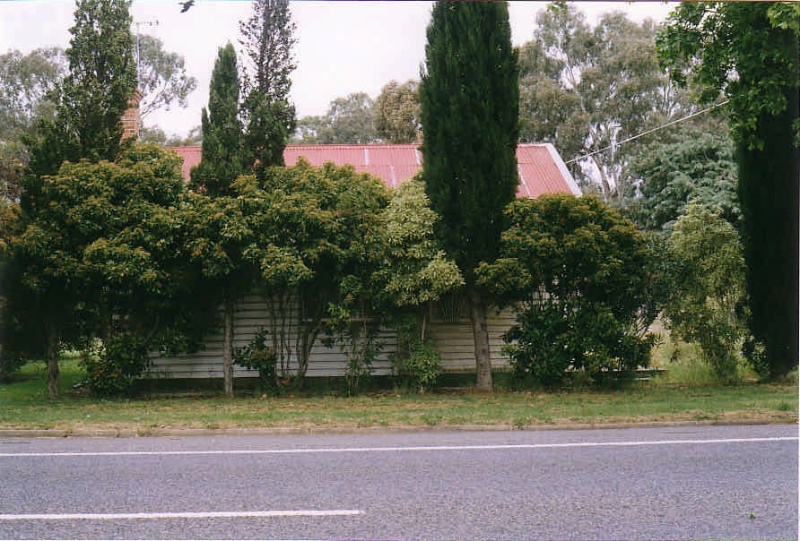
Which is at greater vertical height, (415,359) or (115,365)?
(115,365)

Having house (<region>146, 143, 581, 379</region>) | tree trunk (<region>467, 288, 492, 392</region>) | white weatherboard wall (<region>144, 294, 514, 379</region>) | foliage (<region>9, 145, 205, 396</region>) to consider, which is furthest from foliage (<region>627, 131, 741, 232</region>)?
foliage (<region>9, 145, 205, 396</region>)

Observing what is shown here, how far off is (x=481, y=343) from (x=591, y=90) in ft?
86.6

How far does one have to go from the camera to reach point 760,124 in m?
15.3

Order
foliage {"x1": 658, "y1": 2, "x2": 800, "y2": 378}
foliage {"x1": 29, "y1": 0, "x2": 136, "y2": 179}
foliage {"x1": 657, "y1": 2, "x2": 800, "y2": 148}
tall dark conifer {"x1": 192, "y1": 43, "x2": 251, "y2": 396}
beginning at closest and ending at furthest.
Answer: foliage {"x1": 657, "y1": 2, "x2": 800, "y2": 148}
foliage {"x1": 658, "y1": 2, "x2": 800, "y2": 378}
tall dark conifer {"x1": 192, "y1": 43, "x2": 251, "y2": 396}
foliage {"x1": 29, "y1": 0, "x2": 136, "y2": 179}

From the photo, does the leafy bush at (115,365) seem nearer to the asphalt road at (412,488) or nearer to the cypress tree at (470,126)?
the asphalt road at (412,488)

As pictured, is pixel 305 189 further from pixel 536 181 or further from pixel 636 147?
pixel 636 147

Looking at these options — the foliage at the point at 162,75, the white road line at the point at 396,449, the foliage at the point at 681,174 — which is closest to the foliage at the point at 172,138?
the foliage at the point at 162,75

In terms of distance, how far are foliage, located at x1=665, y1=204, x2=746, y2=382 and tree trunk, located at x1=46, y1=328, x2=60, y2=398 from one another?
11915 millimetres

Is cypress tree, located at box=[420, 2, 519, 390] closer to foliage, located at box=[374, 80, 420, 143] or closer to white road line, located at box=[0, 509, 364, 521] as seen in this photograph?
white road line, located at box=[0, 509, 364, 521]

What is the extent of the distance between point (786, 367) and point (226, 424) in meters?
10.9

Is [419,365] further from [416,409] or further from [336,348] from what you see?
[336,348]

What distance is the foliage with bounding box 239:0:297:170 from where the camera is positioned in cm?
1617

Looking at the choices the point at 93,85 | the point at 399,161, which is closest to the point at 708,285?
the point at 399,161

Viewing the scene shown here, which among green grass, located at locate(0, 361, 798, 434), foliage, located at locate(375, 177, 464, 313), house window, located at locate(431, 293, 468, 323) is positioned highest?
foliage, located at locate(375, 177, 464, 313)
